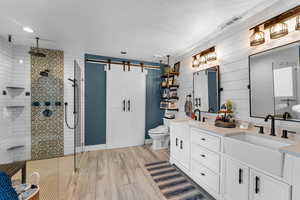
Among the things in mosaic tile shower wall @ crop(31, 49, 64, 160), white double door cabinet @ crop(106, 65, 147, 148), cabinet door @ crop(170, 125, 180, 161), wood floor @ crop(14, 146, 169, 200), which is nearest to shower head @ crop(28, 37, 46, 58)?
mosaic tile shower wall @ crop(31, 49, 64, 160)

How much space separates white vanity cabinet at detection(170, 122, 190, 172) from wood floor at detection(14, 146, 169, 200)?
465mm

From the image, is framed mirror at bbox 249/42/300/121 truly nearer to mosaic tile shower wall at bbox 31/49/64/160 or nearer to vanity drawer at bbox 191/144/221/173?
vanity drawer at bbox 191/144/221/173

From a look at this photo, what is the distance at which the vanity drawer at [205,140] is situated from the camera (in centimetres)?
166

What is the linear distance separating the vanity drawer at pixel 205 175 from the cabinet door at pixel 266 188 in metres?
0.44

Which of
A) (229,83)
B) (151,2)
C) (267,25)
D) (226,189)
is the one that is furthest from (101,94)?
(267,25)

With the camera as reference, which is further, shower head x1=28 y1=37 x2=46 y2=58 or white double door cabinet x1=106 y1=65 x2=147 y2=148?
white double door cabinet x1=106 y1=65 x2=147 y2=148

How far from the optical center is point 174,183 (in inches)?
79.6

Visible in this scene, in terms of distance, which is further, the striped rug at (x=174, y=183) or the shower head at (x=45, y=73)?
the shower head at (x=45, y=73)

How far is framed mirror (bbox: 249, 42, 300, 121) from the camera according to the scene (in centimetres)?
144

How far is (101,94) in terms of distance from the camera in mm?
3422

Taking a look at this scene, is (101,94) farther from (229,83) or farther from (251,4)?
(251,4)

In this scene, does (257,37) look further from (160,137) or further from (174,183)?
(160,137)

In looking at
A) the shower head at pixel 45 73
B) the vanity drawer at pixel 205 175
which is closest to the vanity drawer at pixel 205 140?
the vanity drawer at pixel 205 175

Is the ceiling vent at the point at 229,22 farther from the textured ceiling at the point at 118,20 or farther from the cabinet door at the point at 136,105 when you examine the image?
the cabinet door at the point at 136,105
